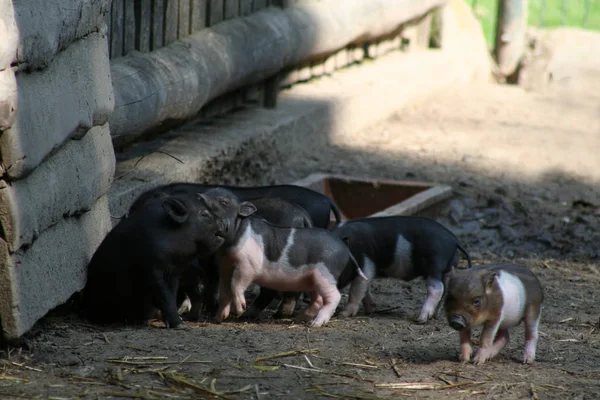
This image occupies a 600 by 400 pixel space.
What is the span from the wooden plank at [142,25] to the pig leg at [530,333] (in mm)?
3391

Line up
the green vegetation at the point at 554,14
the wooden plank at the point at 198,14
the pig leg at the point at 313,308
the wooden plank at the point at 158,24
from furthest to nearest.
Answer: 1. the green vegetation at the point at 554,14
2. the wooden plank at the point at 198,14
3. the wooden plank at the point at 158,24
4. the pig leg at the point at 313,308

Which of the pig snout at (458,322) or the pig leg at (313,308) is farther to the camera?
the pig leg at (313,308)

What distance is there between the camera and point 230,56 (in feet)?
24.7

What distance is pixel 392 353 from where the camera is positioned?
4.43m

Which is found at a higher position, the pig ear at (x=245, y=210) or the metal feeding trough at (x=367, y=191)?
the pig ear at (x=245, y=210)

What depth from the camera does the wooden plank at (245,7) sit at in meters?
8.45

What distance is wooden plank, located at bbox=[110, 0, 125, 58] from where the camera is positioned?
6336mm

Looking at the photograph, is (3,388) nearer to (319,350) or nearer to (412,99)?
(319,350)

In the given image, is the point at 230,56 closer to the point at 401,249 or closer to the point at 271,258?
the point at 401,249

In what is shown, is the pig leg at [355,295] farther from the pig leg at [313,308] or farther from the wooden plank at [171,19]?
the wooden plank at [171,19]

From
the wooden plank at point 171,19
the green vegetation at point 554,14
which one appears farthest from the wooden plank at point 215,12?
the green vegetation at point 554,14

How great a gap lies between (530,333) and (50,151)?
7.00 ft

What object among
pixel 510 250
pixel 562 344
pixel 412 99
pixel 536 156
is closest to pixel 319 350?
pixel 562 344

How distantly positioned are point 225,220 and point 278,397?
1251 millimetres
